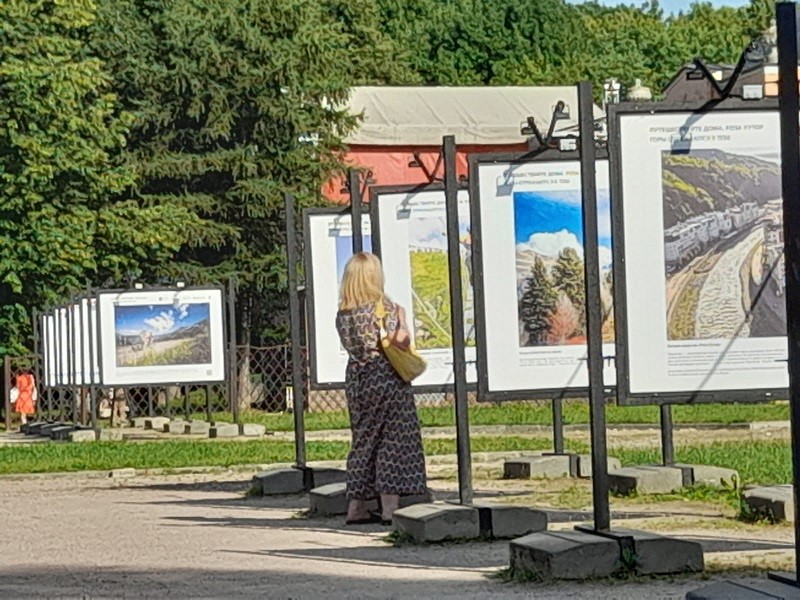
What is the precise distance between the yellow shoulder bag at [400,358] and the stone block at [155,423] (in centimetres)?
2858

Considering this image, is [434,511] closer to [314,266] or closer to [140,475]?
[314,266]

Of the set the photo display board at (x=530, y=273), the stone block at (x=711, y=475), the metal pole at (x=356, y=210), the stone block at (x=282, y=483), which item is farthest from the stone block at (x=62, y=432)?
the photo display board at (x=530, y=273)

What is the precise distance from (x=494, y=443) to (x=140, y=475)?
16.4ft

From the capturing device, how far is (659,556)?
11.6m

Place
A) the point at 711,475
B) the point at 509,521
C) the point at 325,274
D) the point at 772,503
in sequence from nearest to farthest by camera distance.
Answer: the point at 509,521
the point at 772,503
the point at 711,475
the point at 325,274

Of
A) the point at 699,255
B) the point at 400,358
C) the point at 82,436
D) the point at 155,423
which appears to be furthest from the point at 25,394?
the point at 699,255

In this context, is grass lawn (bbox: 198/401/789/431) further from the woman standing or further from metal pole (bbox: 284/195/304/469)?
the woman standing

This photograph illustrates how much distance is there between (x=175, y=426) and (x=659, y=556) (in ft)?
102

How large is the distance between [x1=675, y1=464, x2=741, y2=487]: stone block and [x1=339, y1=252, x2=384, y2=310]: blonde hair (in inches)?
159

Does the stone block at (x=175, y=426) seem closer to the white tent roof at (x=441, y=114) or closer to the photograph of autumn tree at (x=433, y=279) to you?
the white tent roof at (x=441, y=114)

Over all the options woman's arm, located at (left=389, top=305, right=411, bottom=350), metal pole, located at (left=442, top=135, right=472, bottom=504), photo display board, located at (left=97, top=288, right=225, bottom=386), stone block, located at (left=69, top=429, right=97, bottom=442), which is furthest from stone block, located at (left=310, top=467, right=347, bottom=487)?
photo display board, located at (left=97, top=288, right=225, bottom=386)

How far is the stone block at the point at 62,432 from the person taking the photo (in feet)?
129

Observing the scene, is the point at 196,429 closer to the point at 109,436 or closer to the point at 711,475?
the point at 109,436

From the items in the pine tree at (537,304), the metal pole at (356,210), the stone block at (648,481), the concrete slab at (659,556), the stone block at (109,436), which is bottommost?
the concrete slab at (659,556)
